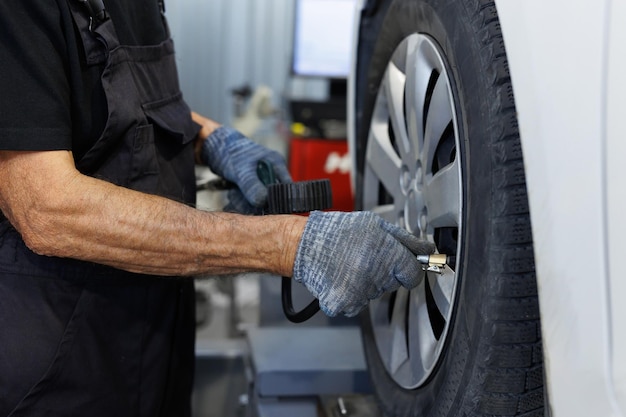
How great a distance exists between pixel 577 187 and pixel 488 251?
0.13 m

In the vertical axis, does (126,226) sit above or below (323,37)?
below

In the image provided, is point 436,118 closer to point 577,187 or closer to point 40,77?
point 577,187

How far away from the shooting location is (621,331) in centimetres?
63

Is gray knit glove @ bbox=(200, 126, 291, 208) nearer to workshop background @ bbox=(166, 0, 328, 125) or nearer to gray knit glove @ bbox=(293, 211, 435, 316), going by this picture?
gray knit glove @ bbox=(293, 211, 435, 316)

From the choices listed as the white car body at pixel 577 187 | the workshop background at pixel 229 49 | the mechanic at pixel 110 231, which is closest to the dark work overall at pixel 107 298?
the mechanic at pixel 110 231

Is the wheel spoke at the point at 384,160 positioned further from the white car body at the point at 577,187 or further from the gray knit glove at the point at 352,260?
the white car body at the point at 577,187

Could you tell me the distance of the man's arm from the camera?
903 millimetres

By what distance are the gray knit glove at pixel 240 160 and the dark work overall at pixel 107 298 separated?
125 millimetres

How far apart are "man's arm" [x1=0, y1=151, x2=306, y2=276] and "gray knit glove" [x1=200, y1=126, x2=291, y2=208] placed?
329 mm

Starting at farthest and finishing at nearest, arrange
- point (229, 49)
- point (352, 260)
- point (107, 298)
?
point (229, 49), point (107, 298), point (352, 260)

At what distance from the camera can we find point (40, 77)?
890 mm

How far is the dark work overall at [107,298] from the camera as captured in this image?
1.02 meters

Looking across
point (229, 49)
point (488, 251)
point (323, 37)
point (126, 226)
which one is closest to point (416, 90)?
point (488, 251)

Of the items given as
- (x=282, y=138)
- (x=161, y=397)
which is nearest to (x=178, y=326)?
(x=161, y=397)
